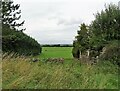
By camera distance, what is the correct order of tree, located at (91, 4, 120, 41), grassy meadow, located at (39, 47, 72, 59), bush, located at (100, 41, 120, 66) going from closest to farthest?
bush, located at (100, 41, 120, 66) → tree, located at (91, 4, 120, 41) → grassy meadow, located at (39, 47, 72, 59)

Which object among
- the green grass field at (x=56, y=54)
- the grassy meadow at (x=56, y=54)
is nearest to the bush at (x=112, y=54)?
the grassy meadow at (x=56, y=54)

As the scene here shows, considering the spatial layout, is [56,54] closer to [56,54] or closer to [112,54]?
[56,54]

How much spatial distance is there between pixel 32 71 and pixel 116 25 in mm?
18294

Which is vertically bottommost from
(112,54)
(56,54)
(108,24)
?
(56,54)

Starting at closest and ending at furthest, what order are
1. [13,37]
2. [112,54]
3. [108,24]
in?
[112,54] < [108,24] < [13,37]

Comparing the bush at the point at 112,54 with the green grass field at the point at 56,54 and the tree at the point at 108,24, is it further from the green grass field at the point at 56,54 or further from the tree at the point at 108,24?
the green grass field at the point at 56,54

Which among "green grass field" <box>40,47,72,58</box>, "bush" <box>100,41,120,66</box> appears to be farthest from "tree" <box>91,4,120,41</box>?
"green grass field" <box>40,47,72,58</box>

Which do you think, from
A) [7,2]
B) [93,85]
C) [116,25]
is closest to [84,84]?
[93,85]

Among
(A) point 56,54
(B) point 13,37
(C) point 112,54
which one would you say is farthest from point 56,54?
(C) point 112,54

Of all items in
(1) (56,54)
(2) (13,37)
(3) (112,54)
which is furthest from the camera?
(1) (56,54)

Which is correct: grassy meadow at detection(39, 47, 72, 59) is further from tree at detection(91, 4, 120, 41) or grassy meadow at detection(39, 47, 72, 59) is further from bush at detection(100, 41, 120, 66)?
bush at detection(100, 41, 120, 66)

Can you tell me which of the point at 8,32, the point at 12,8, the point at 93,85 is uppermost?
the point at 12,8

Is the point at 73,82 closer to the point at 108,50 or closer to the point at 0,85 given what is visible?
the point at 0,85

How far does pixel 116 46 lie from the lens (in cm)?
2442
